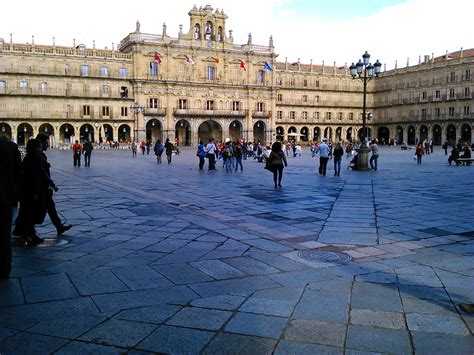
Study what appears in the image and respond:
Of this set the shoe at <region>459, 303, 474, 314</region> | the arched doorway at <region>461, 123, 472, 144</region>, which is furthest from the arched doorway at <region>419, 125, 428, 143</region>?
the shoe at <region>459, 303, 474, 314</region>

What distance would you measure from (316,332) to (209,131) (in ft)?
186

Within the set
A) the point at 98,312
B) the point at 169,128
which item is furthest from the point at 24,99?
the point at 98,312

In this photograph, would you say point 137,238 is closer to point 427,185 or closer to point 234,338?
point 234,338

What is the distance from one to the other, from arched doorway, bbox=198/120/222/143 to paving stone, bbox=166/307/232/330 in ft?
179

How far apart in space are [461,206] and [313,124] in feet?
188

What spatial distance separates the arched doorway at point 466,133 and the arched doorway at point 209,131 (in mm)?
30328

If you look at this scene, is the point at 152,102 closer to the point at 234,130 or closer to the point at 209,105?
the point at 209,105

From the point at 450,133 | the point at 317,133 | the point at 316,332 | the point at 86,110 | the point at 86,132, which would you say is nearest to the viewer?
the point at 316,332

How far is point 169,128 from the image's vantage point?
54688 mm

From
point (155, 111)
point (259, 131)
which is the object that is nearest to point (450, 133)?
point (259, 131)

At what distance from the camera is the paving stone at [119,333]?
11.0 feet

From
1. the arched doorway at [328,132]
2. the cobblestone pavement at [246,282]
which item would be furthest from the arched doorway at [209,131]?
the cobblestone pavement at [246,282]

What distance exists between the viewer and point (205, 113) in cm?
5600

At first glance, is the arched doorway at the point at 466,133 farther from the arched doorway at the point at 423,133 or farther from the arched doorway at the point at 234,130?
the arched doorway at the point at 234,130
